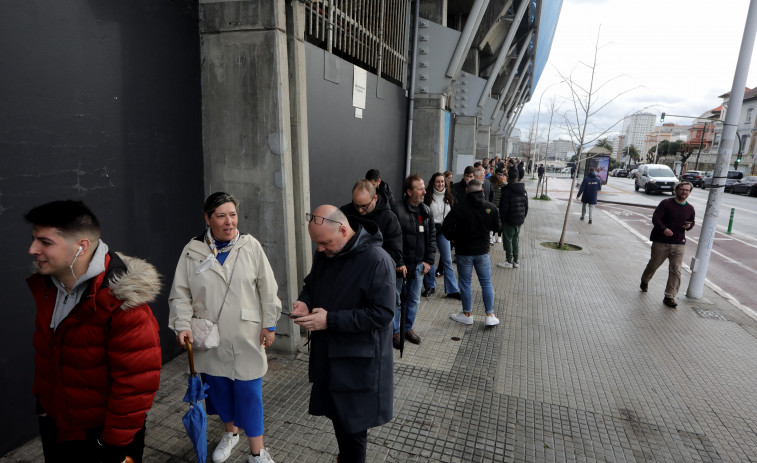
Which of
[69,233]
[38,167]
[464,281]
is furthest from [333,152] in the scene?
[69,233]

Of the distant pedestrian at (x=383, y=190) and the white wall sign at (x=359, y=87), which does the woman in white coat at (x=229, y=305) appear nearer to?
the distant pedestrian at (x=383, y=190)

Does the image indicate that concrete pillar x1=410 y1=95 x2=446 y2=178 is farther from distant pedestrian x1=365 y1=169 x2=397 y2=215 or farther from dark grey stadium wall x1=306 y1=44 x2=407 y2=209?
distant pedestrian x1=365 y1=169 x2=397 y2=215

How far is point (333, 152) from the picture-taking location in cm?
584

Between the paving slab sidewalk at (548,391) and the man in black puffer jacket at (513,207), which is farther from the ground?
the man in black puffer jacket at (513,207)

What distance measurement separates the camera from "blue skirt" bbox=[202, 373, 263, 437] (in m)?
2.73

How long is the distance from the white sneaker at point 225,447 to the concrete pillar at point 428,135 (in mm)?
7468

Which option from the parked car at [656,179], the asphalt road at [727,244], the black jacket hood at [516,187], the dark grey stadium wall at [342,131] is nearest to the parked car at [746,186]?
the parked car at [656,179]

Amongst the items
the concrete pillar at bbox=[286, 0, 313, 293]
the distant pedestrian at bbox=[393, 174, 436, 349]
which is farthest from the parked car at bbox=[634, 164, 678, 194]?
the concrete pillar at bbox=[286, 0, 313, 293]

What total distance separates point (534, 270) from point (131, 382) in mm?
7744

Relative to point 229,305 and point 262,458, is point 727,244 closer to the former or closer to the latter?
point 262,458

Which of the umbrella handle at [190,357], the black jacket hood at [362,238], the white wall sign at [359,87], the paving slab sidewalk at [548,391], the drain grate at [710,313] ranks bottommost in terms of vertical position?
the drain grate at [710,313]

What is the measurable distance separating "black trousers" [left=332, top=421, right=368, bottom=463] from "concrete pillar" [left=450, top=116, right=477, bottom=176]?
11.0 metres

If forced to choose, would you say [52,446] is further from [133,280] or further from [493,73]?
[493,73]

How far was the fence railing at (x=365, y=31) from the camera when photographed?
17.7 ft
